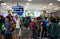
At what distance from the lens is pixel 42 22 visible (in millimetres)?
9133

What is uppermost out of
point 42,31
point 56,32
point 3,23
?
point 3,23

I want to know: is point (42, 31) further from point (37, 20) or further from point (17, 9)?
point (17, 9)

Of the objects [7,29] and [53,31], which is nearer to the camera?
[53,31]

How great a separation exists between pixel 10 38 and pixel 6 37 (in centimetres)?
19

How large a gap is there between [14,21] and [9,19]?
27 centimetres

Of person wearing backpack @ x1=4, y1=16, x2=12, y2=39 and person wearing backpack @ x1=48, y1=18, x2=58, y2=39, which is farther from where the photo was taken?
person wearing backpack @ x1=4, y1=16, x2=12, y2=39

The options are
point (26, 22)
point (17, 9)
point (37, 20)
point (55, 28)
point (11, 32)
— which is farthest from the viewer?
point (17, 9)

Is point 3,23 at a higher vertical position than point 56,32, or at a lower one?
higher

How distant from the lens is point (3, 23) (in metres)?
6.63

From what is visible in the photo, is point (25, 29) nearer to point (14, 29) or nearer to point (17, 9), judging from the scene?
point (14, 29)

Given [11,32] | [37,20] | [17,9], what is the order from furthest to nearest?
[17,9] < [37,20] < [11,32]

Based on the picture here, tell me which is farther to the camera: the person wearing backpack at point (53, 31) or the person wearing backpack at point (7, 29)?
the person wearing backpack at point (7, 29)

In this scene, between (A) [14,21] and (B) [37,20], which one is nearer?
(A) [14,21]

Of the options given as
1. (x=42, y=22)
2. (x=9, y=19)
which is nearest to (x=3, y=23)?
(x=9, y=19)
